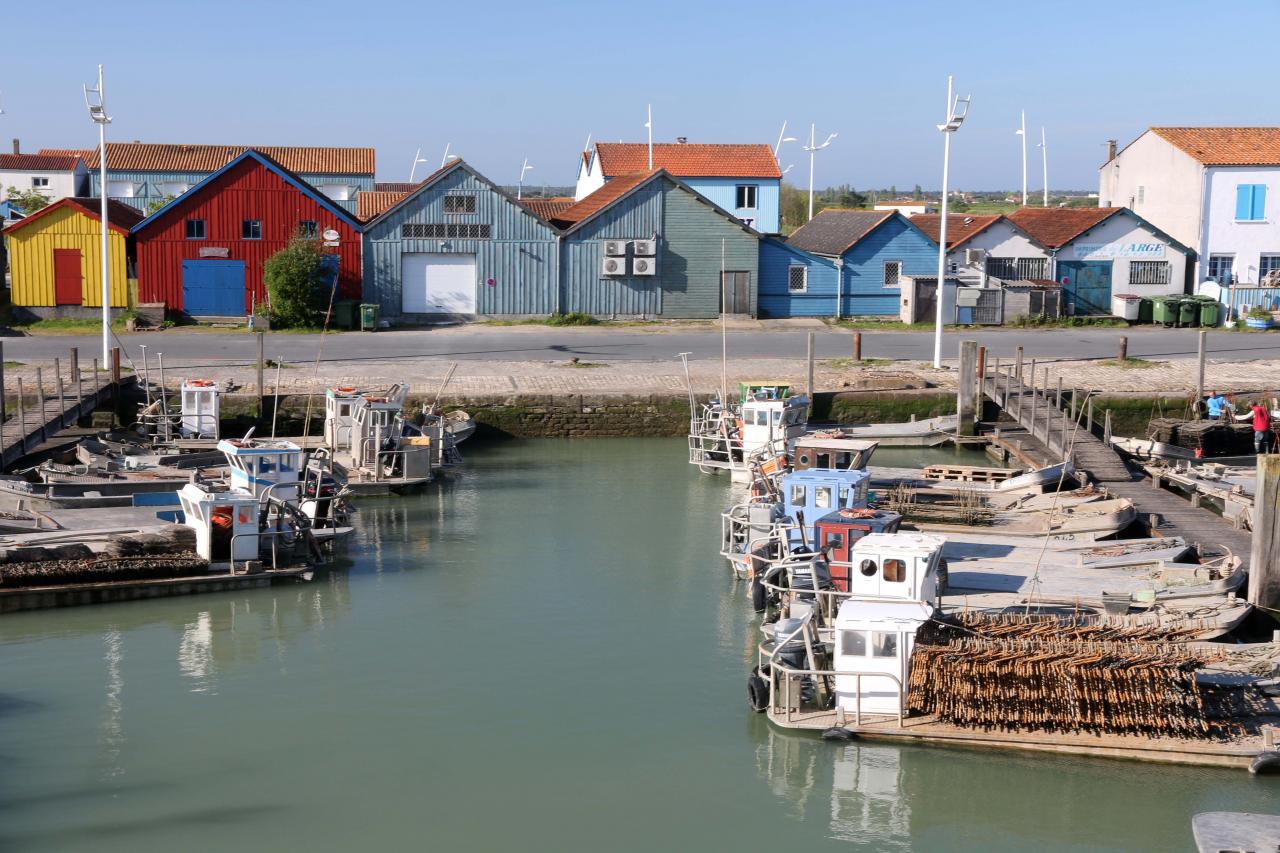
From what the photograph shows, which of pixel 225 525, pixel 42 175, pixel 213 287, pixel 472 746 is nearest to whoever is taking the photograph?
pixel 472 746

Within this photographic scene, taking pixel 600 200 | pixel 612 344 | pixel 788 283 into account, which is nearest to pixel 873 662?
pixel 612 344

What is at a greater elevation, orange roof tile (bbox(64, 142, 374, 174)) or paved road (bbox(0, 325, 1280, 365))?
orange roof tile (bbox(64, 142, 374, 174))

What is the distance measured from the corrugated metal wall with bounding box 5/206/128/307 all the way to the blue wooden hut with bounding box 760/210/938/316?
21376 millimetres

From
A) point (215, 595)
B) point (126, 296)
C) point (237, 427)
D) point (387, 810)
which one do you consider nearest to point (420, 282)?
point (126, 296)

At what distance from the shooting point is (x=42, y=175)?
7181cm

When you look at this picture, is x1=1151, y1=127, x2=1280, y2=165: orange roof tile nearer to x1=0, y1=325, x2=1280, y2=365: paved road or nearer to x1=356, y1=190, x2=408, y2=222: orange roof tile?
x1=0, y1=325, x2=1280, y2=365: paved road

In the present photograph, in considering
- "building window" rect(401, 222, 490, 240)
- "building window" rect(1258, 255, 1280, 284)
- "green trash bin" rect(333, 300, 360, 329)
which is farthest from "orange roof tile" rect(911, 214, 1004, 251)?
"green trash bin" rect(333, 300, 360, 329)

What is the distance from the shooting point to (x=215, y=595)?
2191cm

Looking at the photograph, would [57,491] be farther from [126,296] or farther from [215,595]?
[126,296]

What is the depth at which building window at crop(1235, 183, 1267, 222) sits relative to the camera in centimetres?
5069

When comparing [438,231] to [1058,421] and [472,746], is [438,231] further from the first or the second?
[472,746]

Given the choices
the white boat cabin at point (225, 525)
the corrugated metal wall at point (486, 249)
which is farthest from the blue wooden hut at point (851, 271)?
the white boat cabin at point (225, 525)

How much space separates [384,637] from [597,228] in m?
28.4

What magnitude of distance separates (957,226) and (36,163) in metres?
46.3
